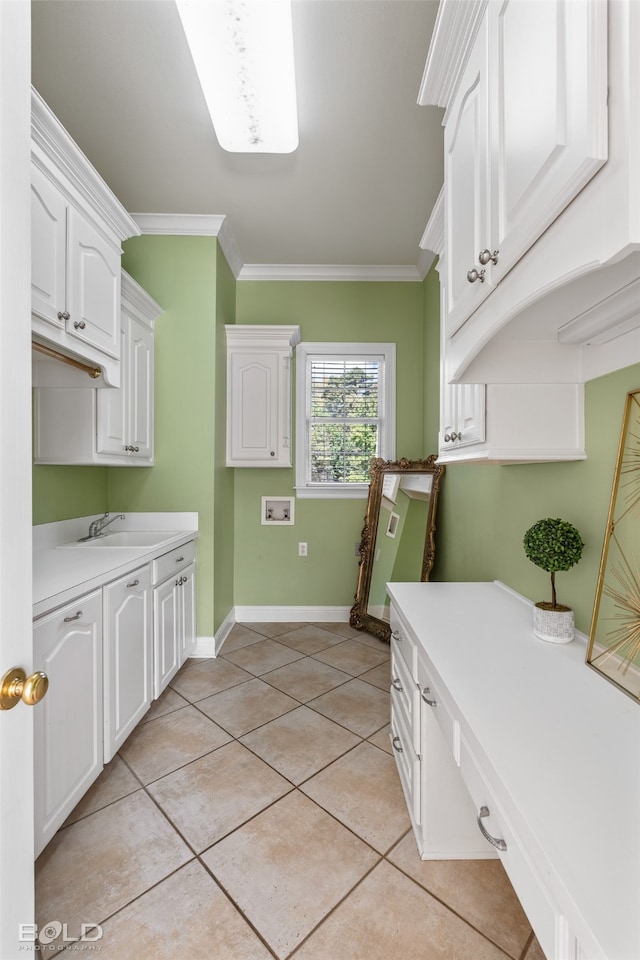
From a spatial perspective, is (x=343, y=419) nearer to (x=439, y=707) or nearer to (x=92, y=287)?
(x=92, y=287)

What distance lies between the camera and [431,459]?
312 centimetres

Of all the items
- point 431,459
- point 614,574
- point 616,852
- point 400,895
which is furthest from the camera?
point 431,459

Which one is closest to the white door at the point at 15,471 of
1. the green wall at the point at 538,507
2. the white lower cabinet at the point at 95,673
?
the white lower cabinet at the point at 95,673

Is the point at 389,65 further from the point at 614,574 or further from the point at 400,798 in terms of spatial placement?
the point at 400,798

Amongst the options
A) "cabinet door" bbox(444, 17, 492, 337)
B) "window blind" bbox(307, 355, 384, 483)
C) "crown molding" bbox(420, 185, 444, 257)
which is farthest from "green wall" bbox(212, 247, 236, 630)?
"cabinet door" bbox(444, 17, 492, 337)

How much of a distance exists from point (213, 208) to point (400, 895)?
3.39 m

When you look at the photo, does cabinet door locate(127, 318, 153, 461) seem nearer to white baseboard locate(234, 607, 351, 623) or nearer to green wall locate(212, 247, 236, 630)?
green wall locate(212, 247, 236, 630)

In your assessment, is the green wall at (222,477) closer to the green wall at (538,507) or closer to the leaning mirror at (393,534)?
the leaning mirror at (393,534)

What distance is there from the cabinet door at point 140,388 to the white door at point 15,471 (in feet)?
6.32

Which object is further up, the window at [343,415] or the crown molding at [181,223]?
the crown molding at [181,223]

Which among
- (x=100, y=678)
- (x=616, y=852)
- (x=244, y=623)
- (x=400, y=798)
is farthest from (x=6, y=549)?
(x=244, y=623)

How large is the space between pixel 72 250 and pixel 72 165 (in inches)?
11.3

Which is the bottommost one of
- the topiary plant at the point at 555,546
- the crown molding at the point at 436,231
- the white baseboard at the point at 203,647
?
the white baseboard at the point at 203,647

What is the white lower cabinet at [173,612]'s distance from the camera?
2232mm
